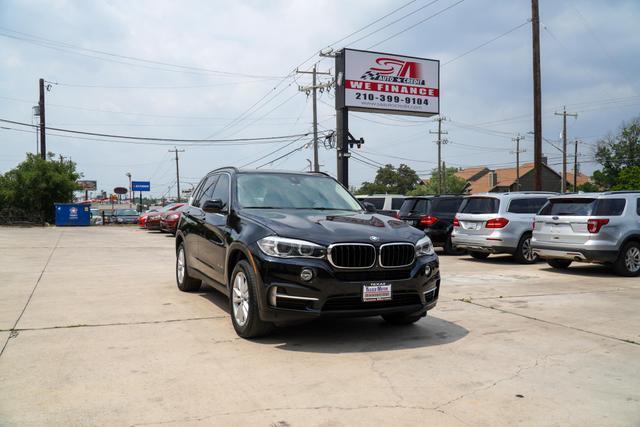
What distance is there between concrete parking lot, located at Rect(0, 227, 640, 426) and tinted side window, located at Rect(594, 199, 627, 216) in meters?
3.00

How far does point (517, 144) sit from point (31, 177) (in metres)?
62.7

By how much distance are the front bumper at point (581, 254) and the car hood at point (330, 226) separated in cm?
613

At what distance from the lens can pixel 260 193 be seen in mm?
6223

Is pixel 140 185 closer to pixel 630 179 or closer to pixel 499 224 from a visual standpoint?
pixel 630 179

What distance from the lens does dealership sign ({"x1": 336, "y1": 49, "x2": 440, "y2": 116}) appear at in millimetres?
26656

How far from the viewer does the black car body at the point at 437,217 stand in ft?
49.4

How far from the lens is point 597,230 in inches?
404

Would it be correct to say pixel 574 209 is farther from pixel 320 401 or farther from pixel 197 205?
pixel 320 401

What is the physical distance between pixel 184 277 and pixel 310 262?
381cm

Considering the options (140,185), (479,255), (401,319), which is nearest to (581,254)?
(479,255)

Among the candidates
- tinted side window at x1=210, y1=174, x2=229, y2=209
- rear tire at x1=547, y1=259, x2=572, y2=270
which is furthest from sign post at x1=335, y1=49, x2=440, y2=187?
tinted side window at x1=210, y1=174, x2=229, y2=209

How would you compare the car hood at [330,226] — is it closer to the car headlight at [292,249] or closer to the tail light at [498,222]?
the car headlight at [292,249]

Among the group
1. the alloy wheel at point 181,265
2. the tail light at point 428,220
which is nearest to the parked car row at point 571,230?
the tail light at point 428,220

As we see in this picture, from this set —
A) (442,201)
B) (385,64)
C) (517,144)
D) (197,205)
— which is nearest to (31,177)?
(385,64)
